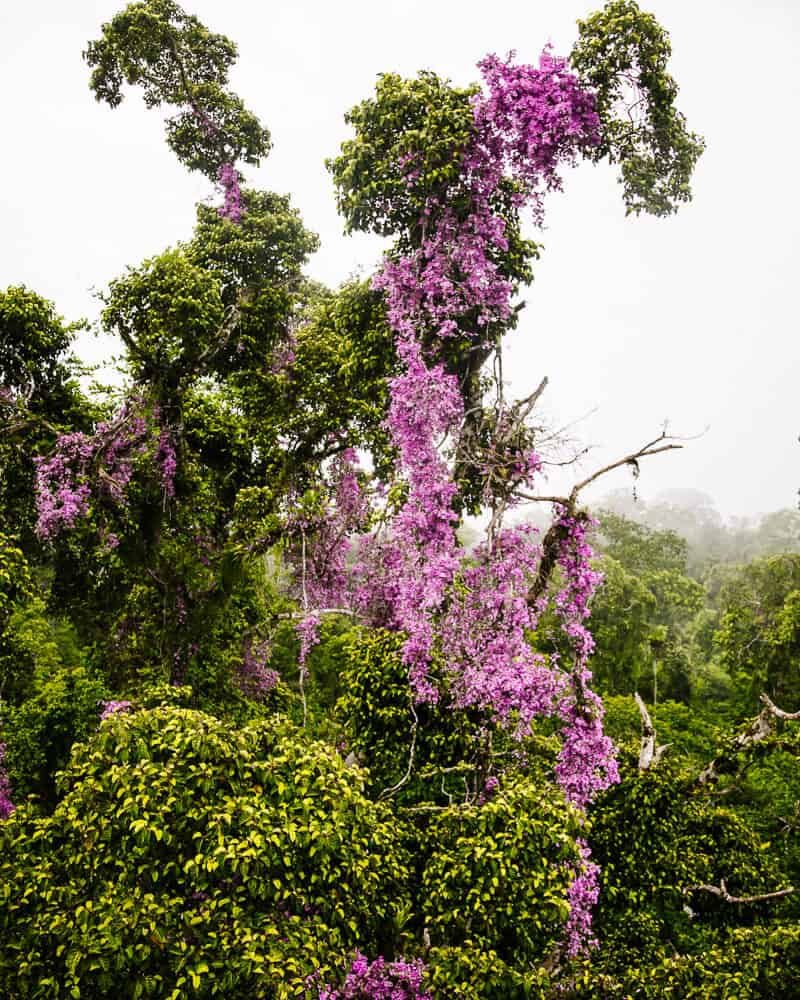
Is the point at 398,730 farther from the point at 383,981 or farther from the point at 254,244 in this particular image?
the point at 254,244

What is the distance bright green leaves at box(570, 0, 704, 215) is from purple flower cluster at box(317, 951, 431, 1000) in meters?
11.1

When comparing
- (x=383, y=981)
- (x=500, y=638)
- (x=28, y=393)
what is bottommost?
(x=383, y=981)

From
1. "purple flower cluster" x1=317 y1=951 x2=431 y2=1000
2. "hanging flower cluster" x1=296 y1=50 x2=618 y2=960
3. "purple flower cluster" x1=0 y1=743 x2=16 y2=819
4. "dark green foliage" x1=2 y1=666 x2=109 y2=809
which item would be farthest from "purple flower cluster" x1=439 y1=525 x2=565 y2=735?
"dark green foliage" x1=2 y1=666 x2=109 y2=809

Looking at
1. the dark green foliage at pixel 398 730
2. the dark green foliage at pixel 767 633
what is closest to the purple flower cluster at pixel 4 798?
the dark green foliage at pixel 398 730

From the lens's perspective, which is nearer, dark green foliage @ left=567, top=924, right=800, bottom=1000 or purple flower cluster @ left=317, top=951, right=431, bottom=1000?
purple flower cluster @ left=317, top=951, right=431, bottom=1000

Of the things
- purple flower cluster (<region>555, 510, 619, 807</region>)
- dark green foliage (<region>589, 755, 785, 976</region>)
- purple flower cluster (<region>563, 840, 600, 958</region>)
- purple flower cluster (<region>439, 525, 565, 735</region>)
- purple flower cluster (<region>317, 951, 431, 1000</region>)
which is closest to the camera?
purple flower cluster (<region>317, 951, 431, 1000</region>)

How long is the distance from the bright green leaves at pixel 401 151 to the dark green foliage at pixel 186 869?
817 cm

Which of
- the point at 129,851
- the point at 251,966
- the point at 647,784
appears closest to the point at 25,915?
the point at 129,851

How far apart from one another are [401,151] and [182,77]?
695 centimetres

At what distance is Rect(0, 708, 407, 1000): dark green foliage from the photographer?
4516 mm

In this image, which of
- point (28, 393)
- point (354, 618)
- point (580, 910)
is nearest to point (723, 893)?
point (580, 910)

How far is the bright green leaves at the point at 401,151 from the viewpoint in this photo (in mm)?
9391

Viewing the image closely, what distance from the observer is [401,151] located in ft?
32.2

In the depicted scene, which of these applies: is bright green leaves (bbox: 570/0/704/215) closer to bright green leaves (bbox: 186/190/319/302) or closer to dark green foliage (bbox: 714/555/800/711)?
bright green leaves (bbox: 186/190/319/302)
